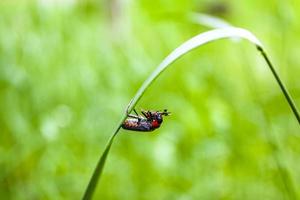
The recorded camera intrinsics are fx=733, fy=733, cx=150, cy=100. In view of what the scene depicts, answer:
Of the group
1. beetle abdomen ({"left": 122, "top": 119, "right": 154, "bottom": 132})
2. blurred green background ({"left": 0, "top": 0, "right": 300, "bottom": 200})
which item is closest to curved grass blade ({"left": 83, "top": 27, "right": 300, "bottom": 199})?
beetle abdomen ({"left": 122, "top": 119, "right": 154, "bottom": 132})

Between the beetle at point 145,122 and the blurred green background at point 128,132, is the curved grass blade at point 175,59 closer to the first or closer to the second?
the beetle at point 145,122

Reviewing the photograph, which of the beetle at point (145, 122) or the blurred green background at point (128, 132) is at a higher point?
the blurred green background at point (128, 132)

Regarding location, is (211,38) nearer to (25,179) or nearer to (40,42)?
(25,179)

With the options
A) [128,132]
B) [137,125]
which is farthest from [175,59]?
[128,132]

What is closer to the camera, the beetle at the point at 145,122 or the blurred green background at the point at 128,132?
the beetle at the point at 145,122

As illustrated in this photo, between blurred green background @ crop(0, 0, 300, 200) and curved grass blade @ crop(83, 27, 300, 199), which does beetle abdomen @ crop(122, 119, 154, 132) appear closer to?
curved grass blade @ crop(83, 27, 300, 199)

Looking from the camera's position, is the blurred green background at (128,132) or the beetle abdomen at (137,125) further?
the blurred green background at (128,132)

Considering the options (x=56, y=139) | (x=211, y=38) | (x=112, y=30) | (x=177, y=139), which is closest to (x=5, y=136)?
(x=56, y=139)

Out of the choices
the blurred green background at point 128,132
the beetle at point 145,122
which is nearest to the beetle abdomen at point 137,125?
the beetle at point 145,122
